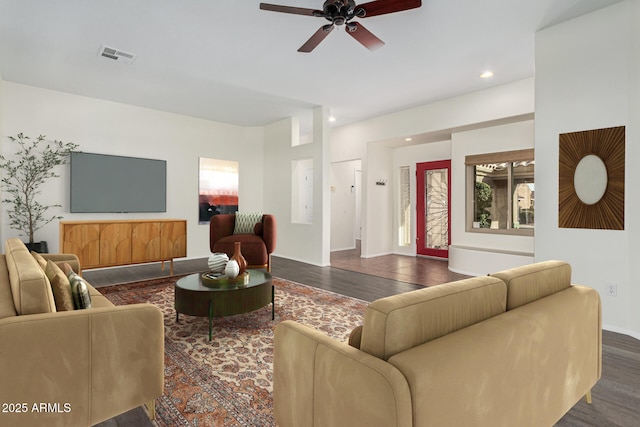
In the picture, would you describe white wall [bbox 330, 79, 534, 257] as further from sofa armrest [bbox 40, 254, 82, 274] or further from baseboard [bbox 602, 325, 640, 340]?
sofa armrest [bbox 40, 254, 82, 274]

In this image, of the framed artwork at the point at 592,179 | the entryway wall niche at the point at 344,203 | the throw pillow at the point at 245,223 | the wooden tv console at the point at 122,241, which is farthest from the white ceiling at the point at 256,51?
the entryway wall niche at the point at 344,203

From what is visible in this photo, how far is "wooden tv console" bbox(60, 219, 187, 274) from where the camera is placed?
4.53m

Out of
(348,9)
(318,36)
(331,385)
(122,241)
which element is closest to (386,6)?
(348,9)

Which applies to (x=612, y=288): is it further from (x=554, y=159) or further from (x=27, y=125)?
(x=27, y=125)

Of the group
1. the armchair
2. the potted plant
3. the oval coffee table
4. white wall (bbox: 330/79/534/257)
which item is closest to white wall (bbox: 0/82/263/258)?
the potted plant

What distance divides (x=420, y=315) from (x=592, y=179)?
313 cm

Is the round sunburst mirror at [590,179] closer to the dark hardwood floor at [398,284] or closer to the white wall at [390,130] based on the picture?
the dark hardwood floor at [398,284]

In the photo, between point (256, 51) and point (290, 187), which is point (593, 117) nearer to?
point (256, 51)

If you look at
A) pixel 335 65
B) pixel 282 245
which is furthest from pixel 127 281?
pixel 335 65

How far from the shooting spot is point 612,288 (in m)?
3.02

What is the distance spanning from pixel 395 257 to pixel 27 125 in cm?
672

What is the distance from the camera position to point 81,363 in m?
1.45

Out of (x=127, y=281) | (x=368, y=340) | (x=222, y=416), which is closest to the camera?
(x=368, y=340)

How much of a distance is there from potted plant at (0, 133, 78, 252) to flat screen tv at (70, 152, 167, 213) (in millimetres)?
296
